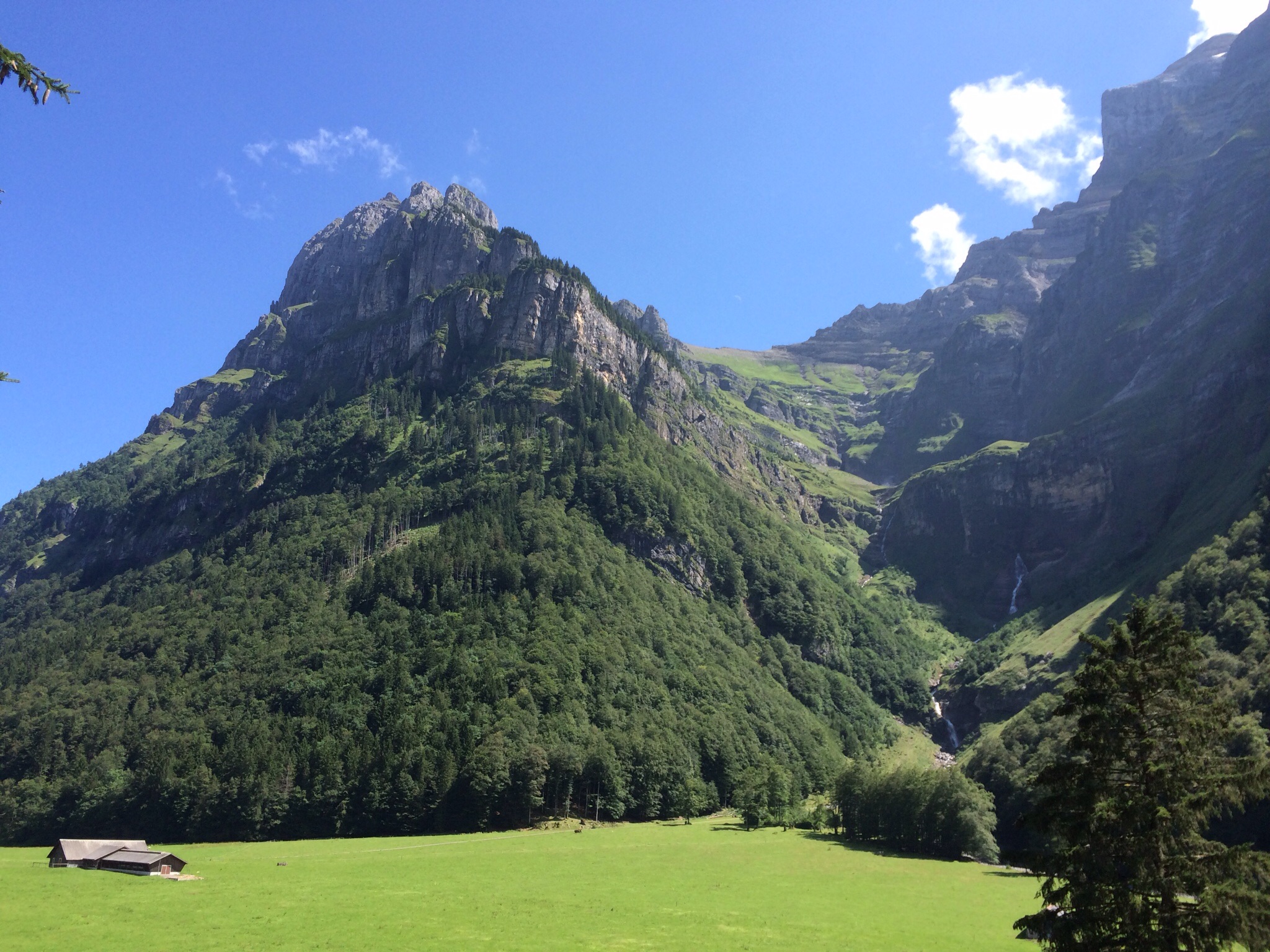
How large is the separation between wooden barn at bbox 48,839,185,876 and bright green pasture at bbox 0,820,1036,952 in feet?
7.27

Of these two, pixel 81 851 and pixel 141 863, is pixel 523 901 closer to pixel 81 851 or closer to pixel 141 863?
pixel 141 863

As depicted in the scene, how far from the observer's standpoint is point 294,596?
186m

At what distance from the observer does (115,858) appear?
7331 cm

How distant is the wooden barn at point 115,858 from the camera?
71000mm

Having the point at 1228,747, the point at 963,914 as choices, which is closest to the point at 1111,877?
the point at 963,914

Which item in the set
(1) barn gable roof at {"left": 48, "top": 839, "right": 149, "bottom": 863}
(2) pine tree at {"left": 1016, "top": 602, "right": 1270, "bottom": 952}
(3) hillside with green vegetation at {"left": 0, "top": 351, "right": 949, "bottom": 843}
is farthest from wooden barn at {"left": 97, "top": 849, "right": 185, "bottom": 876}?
(2) pine tree at {"left": 1016, "top": 602, "right": 1270, "bottom": 952}

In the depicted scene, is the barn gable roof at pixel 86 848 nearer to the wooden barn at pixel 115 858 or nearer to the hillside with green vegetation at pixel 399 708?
the wooden barn at pixel 115 858

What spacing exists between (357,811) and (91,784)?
52040 millimetres

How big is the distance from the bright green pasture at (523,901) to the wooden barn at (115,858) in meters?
2.22

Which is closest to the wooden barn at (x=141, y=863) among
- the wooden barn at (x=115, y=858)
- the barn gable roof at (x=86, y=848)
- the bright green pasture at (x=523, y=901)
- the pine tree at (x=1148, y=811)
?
the wooden barn at (x=115, y=858)

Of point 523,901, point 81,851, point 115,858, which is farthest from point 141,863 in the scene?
point 523,901

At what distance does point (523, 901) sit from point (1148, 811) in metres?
51.7

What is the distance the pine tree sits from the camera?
24656mm

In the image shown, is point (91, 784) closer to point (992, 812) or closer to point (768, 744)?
point (768, 744)
